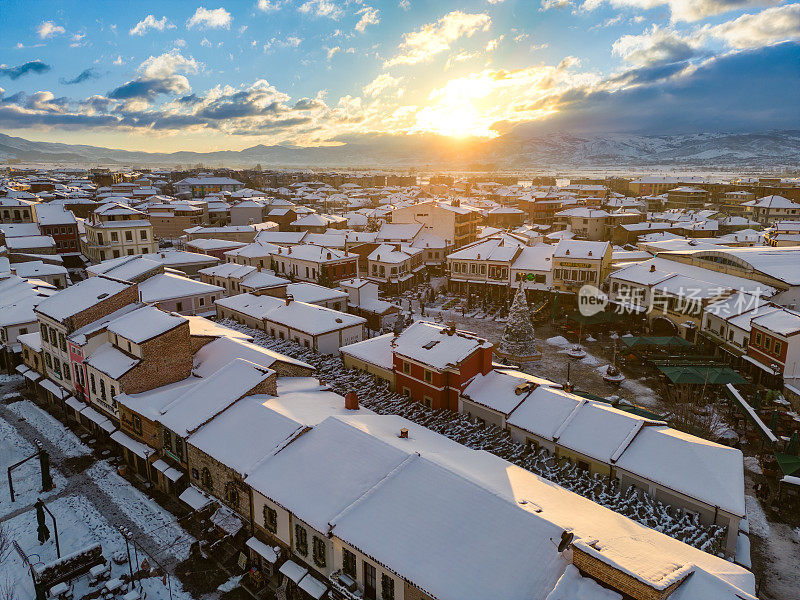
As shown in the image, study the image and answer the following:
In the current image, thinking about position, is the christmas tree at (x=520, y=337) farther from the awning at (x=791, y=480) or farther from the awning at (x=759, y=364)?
the awning at (x=791, y=480)

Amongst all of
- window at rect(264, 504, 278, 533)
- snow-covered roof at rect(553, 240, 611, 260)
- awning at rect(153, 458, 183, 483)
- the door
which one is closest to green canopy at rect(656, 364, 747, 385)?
snow-covered roof at rect(553, 240, 611, 260)

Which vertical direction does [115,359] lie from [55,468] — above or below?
above

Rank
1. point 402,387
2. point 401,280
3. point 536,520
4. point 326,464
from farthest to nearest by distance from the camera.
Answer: point 401,280, point 402,387, point 326,464, point 536,520

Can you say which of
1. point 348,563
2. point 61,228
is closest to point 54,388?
point 348,563

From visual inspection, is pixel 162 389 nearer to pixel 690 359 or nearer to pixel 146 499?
pixel 146 499

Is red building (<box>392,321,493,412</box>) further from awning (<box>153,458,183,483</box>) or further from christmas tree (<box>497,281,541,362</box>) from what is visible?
awning (<box>153,458,183,483</box>)

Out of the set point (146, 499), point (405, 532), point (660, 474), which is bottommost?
point (146, 499)

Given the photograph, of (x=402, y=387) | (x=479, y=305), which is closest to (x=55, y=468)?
(x=402, y=387)
